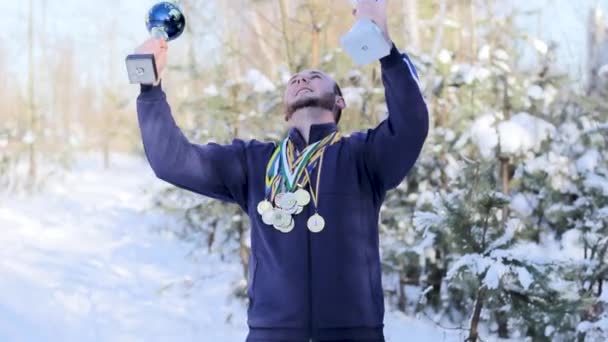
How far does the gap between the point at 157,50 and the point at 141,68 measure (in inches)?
3.5

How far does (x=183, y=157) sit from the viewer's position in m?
2.13

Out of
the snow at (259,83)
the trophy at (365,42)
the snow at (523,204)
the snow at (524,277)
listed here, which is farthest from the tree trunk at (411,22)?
the trophy at (365,42)

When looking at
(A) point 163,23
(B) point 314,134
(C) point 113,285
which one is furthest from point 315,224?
(C) point 113,285

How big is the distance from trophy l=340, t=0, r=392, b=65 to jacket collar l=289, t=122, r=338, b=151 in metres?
0.38

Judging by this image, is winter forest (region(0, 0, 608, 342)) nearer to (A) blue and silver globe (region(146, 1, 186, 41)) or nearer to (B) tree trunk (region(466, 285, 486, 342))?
(B) tree trunk (region(466, 285, 486, 342))

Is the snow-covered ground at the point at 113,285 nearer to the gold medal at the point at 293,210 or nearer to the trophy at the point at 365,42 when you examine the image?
Answer: the gold medal at the point at 293,210

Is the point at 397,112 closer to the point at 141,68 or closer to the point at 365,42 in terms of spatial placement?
the point at 365,42

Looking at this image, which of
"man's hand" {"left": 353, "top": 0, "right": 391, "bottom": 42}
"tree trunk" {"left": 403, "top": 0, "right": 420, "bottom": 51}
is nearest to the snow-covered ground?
"tree trunk" {"left": 403, "top": 0, "right": 420, "bottom": 51}

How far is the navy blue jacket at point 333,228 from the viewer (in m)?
1.99

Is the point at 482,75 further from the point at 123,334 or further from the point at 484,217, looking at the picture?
the point at 123,334

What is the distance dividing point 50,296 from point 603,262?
427cm

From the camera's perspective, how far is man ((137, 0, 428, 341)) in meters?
1.99

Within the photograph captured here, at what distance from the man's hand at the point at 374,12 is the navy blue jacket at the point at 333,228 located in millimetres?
85

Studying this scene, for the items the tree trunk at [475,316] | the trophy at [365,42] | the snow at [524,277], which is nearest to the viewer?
the trophy at [365,42]
